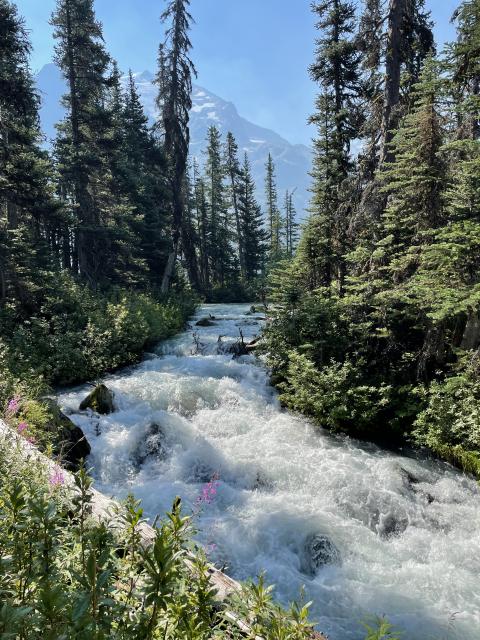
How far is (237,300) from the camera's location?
4103cm

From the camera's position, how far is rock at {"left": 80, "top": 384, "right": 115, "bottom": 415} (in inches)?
407

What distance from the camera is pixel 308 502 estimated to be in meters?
6.86

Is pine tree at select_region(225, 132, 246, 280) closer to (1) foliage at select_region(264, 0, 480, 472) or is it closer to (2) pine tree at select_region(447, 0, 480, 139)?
(1) foliage at select_region(264, 0, 480, 472)

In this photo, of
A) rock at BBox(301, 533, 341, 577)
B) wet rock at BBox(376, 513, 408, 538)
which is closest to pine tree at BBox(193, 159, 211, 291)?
wet rock at BBox(376, 513, 408, 538)

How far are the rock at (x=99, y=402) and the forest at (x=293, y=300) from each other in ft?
3.66

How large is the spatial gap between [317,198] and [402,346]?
22.5ft

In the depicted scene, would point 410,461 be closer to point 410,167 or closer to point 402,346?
point 402,346

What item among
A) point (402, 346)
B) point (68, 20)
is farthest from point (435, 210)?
point (68, 20)

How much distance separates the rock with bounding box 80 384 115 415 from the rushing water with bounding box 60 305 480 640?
0.28 m

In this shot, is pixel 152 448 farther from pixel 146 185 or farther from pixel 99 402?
pixel 146 185

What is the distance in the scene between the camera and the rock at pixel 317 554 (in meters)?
5.59

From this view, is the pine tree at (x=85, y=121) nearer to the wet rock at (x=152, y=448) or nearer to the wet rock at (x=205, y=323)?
the wet rock at (x=205, y=323)

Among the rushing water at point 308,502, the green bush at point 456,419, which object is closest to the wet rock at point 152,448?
the rushing water at point 308,502

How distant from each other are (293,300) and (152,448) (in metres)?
6.54
